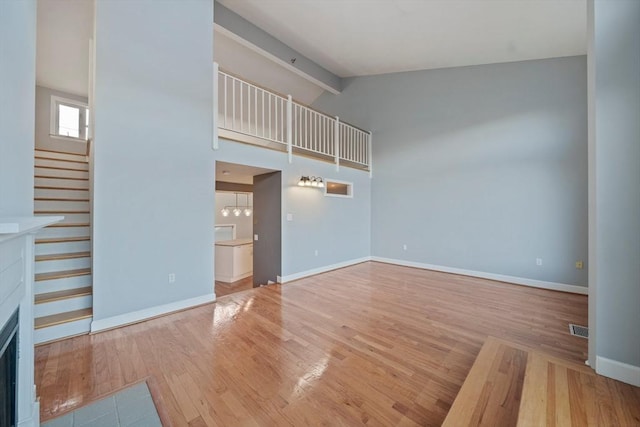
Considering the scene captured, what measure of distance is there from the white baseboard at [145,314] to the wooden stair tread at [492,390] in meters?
3.13

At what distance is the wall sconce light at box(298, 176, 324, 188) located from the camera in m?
4.80

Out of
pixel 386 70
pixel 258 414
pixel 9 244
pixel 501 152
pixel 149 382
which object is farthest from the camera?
pixel 386 70

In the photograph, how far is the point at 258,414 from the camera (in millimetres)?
1635

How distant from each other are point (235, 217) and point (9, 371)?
8420mm

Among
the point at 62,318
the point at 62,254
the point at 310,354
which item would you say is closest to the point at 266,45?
the point at 62,254

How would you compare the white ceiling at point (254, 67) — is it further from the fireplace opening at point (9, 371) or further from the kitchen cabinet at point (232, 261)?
the kitchen cabinet at point (232, 261)

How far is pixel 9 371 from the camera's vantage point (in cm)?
126

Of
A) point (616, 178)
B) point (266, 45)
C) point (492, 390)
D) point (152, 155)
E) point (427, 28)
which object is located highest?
point (266, 45)

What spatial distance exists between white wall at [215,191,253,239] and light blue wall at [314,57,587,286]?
5276 millimetres

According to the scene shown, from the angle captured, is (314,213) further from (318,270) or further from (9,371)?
(9,371)

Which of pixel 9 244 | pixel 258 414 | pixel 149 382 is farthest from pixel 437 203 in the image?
pixel 9 244

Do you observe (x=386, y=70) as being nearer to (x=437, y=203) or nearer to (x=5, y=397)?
(x=437, y=203)

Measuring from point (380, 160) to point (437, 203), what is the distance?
69.0 inches

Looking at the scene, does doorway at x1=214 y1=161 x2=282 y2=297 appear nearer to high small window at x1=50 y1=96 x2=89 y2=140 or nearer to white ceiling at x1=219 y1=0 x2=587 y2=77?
white ceiling at x1=219 y1=0 x2=587 y2=77
